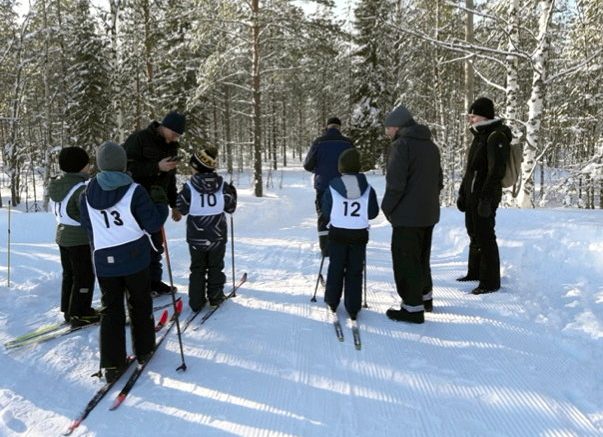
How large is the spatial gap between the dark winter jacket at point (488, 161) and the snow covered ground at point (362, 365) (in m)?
1.32

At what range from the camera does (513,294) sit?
Result: 5461mm

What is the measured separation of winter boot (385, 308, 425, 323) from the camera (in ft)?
15.8

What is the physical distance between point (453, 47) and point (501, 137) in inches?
169

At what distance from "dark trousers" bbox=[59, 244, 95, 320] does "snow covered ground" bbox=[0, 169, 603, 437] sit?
374 mm

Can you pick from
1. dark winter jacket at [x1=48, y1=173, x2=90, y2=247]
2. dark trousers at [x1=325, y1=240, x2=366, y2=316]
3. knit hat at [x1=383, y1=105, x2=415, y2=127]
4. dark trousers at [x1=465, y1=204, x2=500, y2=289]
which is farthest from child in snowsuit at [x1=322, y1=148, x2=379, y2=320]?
dark winter jacket at [x1=48, y1=173, x2=90, y2=247]

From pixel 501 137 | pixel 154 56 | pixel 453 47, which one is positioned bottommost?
pixel 501 137

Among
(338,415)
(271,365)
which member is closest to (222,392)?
(271,365)

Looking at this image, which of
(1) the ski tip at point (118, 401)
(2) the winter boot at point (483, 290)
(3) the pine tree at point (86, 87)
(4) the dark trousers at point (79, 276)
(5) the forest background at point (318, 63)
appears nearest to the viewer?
(1) the ski tip at point (118, 401)

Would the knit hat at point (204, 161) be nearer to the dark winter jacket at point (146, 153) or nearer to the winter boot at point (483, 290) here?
the dark winter jacket at point (146, 153)

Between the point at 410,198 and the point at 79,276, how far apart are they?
3.73 meters

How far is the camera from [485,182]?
17.2 feet

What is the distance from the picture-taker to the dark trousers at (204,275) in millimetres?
5305

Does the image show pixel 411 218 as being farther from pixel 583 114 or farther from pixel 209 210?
pixel 583 114

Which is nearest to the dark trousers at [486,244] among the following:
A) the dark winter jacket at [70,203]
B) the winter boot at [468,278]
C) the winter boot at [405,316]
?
the winter boot at [468,278]
